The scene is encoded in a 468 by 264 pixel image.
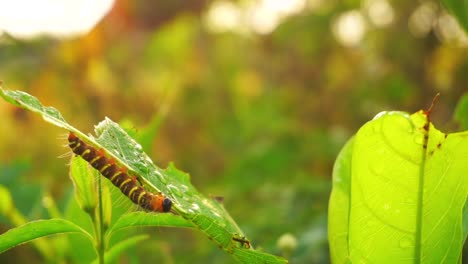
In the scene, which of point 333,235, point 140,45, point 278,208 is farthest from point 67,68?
point 333,235

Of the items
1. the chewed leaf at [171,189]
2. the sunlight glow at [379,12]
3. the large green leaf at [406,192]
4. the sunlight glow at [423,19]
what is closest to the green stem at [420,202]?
the large green leaf at [406,192]

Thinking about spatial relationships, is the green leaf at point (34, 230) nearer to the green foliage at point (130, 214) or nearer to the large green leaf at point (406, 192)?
the green foliage at point (130, 214)

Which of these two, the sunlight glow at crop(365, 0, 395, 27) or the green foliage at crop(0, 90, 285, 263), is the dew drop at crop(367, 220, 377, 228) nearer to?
the green foliage at crop(0, 90, 285, 263)

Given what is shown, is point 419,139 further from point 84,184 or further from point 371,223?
point 84,184

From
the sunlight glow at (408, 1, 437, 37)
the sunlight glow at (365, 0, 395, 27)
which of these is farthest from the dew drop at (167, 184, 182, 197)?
the sunlight glow at (365, 0, 395, 27)

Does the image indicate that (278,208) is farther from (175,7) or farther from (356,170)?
(175,7)

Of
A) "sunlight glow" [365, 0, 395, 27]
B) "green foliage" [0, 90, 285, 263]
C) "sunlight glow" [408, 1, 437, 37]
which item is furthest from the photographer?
"sunlight glow" [365, 0, 395, 27]
